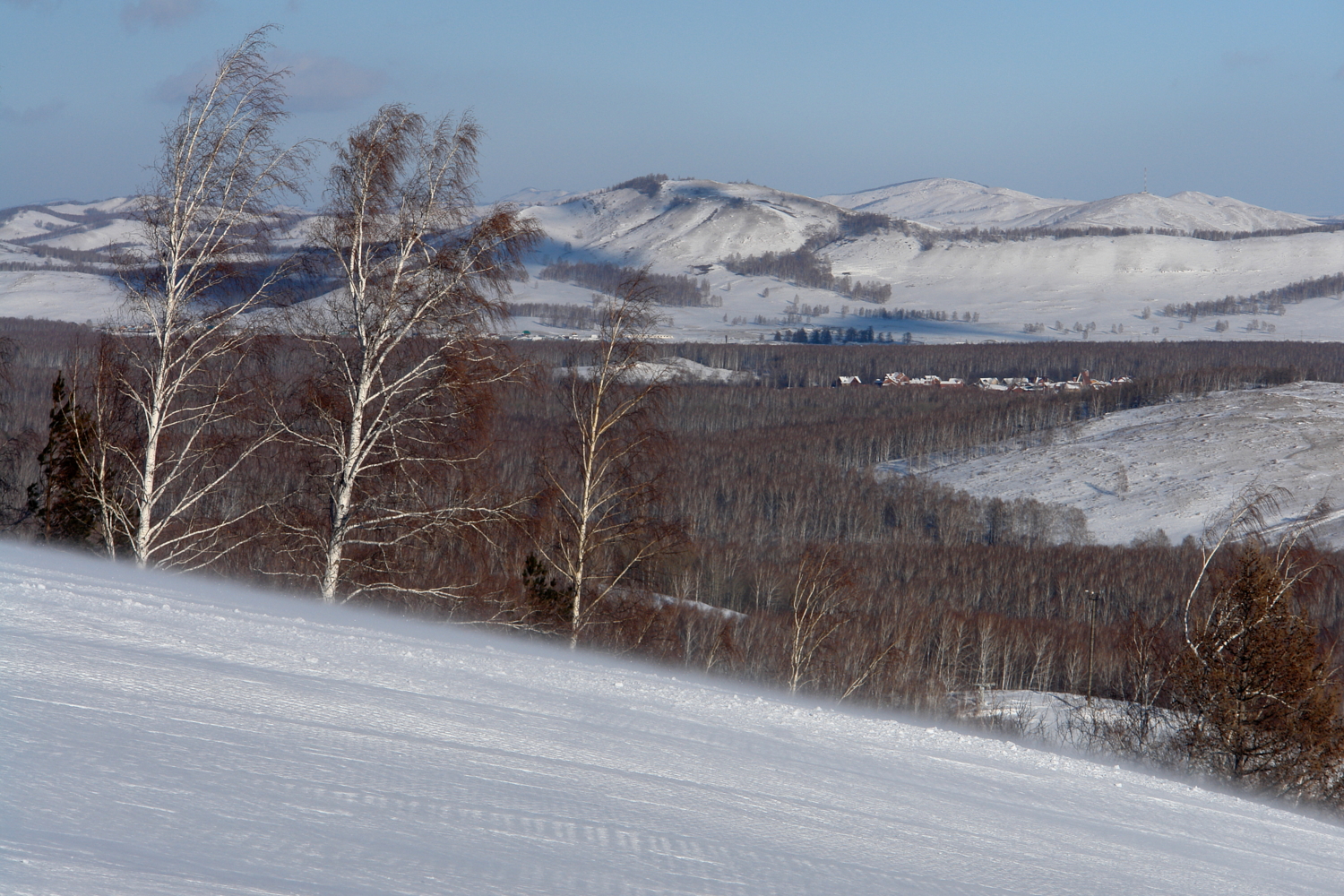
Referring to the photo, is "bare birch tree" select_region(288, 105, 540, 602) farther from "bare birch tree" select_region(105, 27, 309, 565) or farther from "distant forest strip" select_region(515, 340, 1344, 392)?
"distant forest strip" select_region(515, 340, 1344, 392)

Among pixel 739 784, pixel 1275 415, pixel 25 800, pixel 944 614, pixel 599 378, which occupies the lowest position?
pixel 944 614

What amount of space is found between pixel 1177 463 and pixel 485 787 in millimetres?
122891

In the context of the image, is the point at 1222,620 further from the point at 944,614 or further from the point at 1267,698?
the point at 944,614

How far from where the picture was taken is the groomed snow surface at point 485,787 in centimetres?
319

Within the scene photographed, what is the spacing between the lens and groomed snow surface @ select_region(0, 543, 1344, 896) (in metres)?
3.19

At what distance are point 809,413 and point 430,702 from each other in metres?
150

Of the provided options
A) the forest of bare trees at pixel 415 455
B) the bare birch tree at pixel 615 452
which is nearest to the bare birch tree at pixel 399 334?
the forest of bare trees at pixel 415 455

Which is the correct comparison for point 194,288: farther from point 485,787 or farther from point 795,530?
point 795,530

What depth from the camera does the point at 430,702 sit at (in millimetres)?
5934

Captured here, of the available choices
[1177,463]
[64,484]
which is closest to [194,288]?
[64,484]

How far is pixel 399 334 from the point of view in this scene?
42.2 ft

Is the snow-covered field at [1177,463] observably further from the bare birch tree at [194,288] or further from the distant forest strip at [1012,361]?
the bare birch tree at [194,288]

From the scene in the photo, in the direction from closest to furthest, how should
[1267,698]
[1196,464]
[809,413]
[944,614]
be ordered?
[1267,698]
[944,614]
[1196,464]
[809,413]

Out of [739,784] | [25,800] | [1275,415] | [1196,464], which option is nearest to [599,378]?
[739,784]
